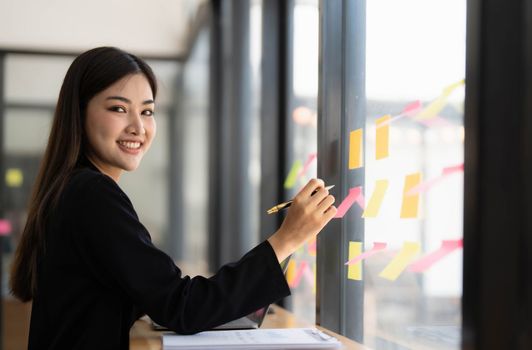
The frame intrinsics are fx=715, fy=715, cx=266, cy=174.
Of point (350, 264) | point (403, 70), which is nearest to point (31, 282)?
point (350, 264)

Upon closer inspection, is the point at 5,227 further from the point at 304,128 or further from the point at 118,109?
the point at 118,109

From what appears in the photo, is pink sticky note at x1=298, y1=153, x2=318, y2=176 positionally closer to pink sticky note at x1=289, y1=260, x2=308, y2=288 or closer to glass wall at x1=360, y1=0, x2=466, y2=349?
pink sticky note at x1=289, y1=260, x2=308, y2=288

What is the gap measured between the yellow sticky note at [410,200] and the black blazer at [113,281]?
1.03 feet

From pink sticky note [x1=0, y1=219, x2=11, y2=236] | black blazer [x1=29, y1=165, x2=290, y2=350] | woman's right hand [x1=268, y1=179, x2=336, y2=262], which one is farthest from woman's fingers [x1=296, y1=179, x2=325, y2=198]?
pink sticky note [x1=0, y1=219, x2=11, y2=236]

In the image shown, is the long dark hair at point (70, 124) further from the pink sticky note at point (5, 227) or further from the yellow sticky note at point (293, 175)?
the pink sticky note at point (5, 227)

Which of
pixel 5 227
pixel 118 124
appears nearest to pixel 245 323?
pixel 118 124

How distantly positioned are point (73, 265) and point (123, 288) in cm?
14

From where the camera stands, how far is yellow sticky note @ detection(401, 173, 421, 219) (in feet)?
4.72

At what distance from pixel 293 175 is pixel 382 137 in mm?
821

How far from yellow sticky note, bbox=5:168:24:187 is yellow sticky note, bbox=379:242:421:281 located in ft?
11.3

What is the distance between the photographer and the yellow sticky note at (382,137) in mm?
1616

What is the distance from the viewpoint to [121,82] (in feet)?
5.13

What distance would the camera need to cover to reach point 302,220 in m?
1.36

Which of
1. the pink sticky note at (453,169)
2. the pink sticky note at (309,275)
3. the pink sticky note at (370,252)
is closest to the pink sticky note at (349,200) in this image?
the pink sticky note at (370,252)
